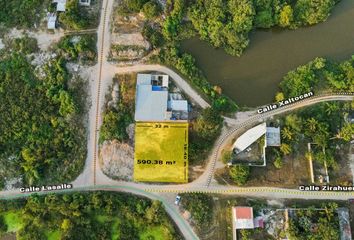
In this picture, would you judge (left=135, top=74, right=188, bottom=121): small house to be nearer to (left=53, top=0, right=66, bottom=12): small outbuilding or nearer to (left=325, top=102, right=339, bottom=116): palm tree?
(left=53, top=0, right=66, bottom=12): small outbuilding

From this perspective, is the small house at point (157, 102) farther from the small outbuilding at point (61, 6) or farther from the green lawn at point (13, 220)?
the green lawn at point (13, 220)

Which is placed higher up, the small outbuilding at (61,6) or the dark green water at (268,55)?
the small outbuilding at (61,6)

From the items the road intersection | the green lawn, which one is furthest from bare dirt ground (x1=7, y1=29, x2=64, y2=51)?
the green lawn

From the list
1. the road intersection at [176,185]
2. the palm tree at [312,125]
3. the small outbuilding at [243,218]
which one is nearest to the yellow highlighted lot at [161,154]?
the road intersection at [176,185]

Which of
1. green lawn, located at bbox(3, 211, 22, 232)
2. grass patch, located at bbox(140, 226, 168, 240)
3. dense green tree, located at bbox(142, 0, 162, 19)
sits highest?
dense green tree, located at bbox(142, 0, 162, 19)

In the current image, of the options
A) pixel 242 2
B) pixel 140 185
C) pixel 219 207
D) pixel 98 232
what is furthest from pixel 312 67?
pixel 98 232

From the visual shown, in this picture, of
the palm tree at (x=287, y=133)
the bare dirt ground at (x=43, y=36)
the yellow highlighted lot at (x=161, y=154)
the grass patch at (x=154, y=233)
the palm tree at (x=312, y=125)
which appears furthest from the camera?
the bare dirt ground at (x=43, y=36)
